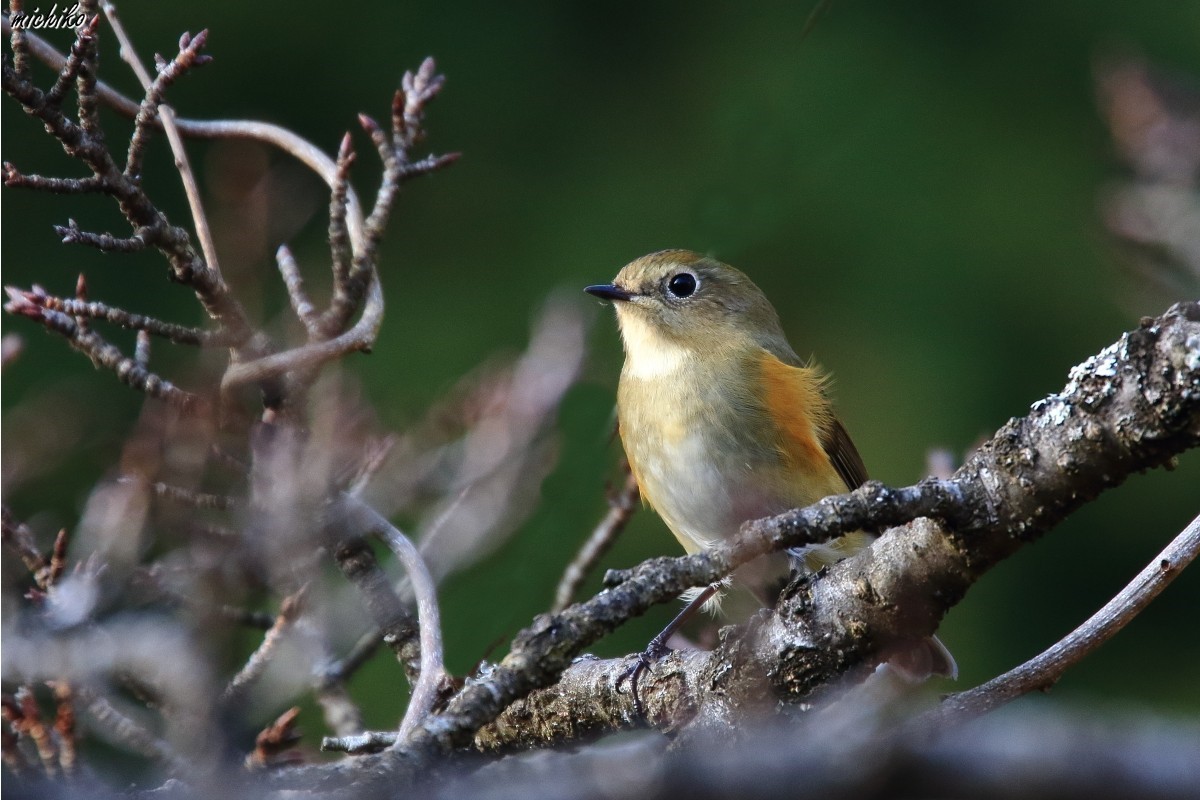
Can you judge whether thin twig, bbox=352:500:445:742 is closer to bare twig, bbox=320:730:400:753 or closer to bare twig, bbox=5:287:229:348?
bare twig, bbox=320:730:400:753

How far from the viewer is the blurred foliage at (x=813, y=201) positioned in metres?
6.05

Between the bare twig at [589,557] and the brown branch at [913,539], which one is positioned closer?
the brown branch at [913,539]

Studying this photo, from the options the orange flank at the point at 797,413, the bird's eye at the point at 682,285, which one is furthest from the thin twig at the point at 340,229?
the bird's eye at the point at 682,285

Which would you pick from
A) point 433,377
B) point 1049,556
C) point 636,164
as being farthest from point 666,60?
point 1049,556

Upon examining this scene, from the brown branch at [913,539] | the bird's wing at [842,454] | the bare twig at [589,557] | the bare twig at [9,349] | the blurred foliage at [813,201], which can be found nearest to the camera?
the brown branch at [913,539]

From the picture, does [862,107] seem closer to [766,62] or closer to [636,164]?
[766,62]

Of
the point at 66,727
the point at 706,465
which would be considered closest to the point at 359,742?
the point at 66,727

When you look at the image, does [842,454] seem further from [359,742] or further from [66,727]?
[66,727]

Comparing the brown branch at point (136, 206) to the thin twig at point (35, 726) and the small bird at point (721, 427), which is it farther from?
the small bird at point (721, 427)

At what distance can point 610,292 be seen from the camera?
3473 millimetres

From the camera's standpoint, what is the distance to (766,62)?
21.7ft

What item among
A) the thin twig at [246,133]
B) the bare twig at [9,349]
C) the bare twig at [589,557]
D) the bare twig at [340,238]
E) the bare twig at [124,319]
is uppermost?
the thin twig at [246,133]

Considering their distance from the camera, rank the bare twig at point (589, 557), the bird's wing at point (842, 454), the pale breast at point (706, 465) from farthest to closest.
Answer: the bird's wing at point (842, 454) < the pale breast at point (706, 465) < the bare twig at point (589, 557)

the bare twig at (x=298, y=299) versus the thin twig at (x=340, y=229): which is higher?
the thin twig at (x=340, y=229)
